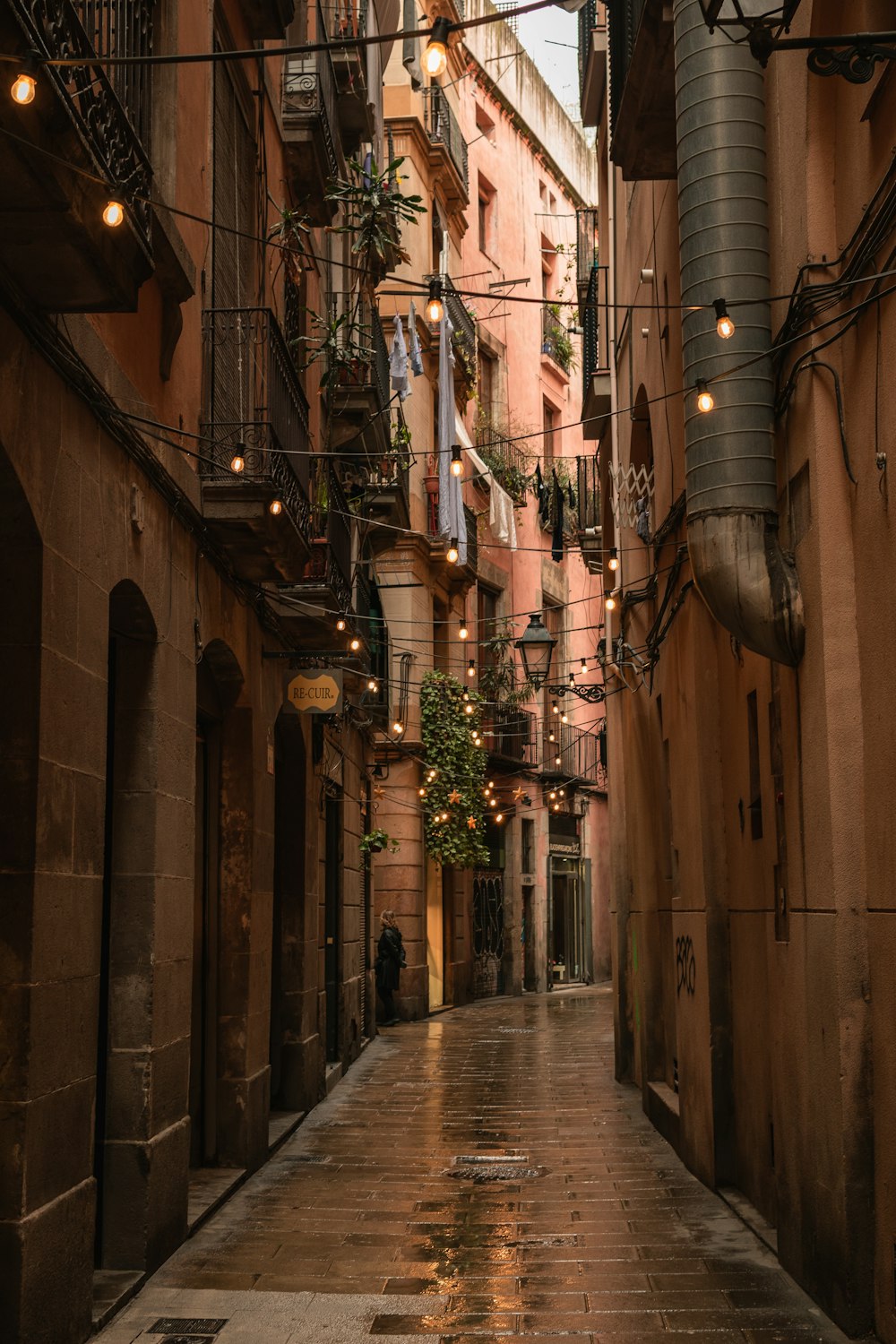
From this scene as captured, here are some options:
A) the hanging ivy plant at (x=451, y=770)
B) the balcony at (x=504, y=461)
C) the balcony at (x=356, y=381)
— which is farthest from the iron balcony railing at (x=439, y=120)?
the balcony at (x=356, y=381)

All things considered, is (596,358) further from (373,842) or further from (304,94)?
(304,94)

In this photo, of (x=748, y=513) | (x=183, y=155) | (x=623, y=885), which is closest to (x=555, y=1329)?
(x=748, y=513)

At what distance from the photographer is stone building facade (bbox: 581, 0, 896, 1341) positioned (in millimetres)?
7105

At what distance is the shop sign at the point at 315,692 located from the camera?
13859 mm

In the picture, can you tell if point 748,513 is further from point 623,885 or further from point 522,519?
point 522,519

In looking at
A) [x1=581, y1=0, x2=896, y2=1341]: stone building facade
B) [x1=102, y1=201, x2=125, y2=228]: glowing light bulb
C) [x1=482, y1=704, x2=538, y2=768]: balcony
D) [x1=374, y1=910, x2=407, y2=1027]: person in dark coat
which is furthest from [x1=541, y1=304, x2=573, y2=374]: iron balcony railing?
[x1=102, y1=201, x2=125, y2=228]: glowing light bulb

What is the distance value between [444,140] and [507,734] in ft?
38.6

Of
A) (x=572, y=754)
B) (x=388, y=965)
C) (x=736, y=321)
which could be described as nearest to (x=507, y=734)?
(x=388, y=965)

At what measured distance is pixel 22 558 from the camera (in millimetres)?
6785

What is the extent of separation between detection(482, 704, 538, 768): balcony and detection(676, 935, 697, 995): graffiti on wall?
18.7m

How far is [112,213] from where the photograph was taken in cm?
596

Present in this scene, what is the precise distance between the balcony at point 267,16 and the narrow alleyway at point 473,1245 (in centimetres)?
892

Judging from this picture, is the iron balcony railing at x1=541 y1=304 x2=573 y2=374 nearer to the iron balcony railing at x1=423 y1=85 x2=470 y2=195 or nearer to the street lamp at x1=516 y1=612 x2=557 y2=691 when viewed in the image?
the iron balcony railing at x1=423 y1=85 x2=470 y2=195

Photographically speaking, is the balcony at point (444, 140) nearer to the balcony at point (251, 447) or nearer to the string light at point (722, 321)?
the balcony at point (251, 447)
